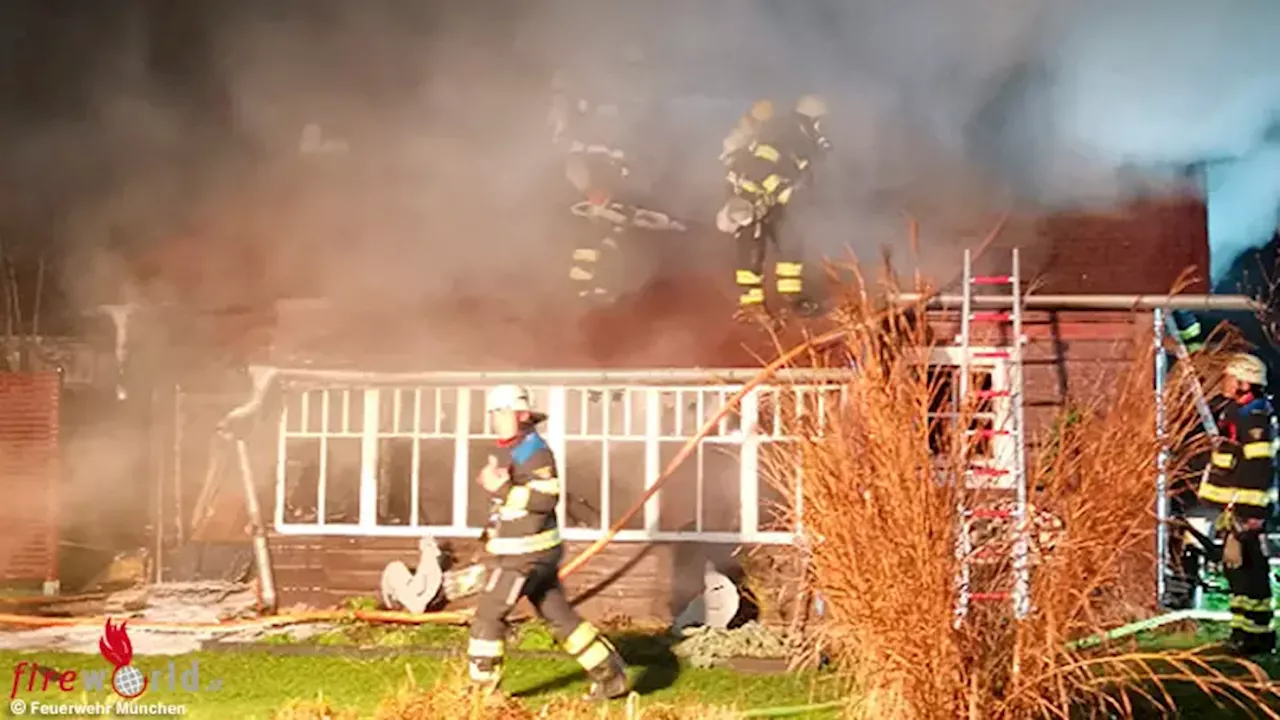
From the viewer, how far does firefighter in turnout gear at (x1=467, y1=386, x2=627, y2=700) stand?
19.5ft

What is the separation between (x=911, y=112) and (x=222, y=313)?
22.4 ft

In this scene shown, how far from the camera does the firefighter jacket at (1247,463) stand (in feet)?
24.0

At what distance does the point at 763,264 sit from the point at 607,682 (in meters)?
4.96

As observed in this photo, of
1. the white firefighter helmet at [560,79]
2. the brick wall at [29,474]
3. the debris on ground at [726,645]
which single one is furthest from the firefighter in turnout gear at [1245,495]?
the brick wall at [29,474]

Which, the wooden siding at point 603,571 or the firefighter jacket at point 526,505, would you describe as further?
the wooden siding at point 603,571

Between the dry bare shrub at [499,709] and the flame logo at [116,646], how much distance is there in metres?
2.65

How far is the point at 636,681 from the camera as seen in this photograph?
6.77 meters

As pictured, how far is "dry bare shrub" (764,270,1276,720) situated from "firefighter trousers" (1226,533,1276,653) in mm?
2792

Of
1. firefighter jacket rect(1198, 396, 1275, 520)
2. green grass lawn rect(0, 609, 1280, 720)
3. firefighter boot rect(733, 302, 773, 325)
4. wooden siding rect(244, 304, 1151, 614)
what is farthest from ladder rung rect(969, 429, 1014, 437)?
firefighter boot rect(733, 302, 773, 325)

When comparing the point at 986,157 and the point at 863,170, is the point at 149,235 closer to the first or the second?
the point at 863,170

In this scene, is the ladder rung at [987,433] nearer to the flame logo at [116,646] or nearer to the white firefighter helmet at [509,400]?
the white firefighter helmet at [509,400]

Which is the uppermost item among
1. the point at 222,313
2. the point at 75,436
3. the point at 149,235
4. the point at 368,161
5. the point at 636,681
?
the point at 368,161

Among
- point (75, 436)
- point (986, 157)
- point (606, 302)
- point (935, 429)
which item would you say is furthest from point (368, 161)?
point (935, 429)

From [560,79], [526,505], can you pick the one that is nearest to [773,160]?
[560,79]
